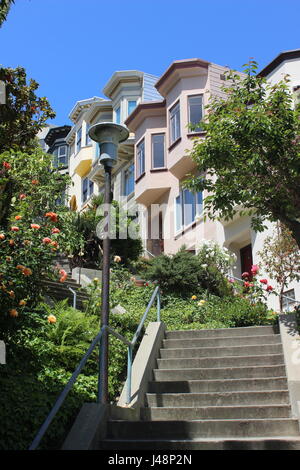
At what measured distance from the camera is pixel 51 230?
8.98 m

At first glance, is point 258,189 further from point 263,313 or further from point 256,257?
point 256,257

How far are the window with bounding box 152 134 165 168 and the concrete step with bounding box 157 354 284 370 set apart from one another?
1625 cm

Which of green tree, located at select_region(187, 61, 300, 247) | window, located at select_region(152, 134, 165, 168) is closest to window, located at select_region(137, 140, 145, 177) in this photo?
window, located at select_region(152, 134, 165, 168)

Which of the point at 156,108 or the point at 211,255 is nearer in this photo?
the point at 211,255

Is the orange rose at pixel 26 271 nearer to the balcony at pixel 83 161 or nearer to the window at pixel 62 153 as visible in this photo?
the balcony at pixel 83 161

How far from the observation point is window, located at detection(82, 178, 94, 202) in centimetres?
3516

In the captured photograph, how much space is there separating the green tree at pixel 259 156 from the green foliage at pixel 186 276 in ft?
16.6

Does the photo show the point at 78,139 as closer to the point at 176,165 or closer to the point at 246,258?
the point at 176,165

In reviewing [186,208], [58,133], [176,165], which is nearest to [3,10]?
[176,165]

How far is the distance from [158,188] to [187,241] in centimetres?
358

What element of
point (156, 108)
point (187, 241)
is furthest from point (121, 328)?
point (156, 108)

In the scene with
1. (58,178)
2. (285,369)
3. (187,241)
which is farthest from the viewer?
(187,241)

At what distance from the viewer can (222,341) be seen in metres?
9.46

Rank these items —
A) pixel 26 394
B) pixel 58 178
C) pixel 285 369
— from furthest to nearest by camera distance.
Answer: pixel 58 178, pixel 285 369, pixel 26 394
